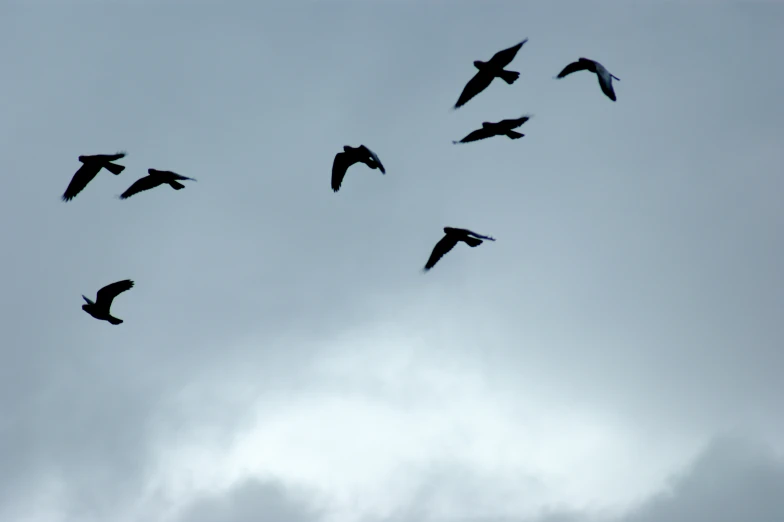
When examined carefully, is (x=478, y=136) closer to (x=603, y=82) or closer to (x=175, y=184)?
(x=603, y=82)

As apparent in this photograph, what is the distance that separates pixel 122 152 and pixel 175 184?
1438 mm

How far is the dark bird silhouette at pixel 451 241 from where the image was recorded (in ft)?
75.7

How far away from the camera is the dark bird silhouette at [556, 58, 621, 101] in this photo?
19062 mm

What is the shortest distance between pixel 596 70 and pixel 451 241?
6453 millimetres

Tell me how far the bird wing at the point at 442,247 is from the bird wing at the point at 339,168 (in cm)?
290

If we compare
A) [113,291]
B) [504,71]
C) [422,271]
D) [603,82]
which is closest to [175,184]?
[113,291]

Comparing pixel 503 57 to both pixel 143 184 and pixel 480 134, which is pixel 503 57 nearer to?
pixel 480 134

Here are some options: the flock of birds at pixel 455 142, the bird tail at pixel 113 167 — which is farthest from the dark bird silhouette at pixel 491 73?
the bird tail at pixel 113 167

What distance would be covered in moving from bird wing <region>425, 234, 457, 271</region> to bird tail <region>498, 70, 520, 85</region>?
4.64 m

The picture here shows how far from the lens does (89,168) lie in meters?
24.1

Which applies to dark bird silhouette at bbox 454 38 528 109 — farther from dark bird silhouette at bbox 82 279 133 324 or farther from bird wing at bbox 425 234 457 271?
dark bird silhouette at bbox 82 279 133 324

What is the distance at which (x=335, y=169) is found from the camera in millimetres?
24609

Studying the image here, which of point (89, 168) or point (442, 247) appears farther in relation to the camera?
point (442, 247)

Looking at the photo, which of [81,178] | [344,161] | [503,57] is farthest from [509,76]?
[81,178]
